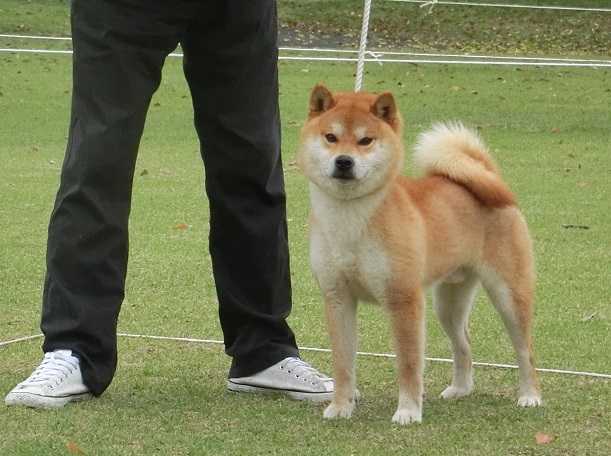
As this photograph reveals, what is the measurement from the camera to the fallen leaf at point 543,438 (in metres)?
3.45

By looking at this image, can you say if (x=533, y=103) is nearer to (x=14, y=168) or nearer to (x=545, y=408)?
(x=14, y=168)

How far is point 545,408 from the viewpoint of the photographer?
12.6ft

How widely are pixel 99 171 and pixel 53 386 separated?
2.12 ft

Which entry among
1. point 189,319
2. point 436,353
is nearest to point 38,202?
point 189,319

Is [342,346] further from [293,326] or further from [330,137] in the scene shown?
[293,326]

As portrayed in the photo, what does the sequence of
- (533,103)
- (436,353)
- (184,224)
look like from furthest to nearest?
1. (533,103)
2. (184,224)
3. (436,353)

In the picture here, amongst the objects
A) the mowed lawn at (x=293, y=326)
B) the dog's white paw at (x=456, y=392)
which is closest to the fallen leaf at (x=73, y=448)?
the mowed lawn at (x=293, y=326)

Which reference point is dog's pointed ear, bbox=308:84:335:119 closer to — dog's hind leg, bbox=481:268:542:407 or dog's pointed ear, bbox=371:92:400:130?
dog's pointed ear, bbox=371:92:400:130

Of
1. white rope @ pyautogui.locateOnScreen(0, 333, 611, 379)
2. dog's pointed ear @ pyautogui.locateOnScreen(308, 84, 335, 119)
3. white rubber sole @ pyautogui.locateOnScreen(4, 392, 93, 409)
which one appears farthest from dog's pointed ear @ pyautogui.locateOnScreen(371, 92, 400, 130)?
white rubber sole @ pyautogui.locateOnScreen(4, 392, 93, 409)

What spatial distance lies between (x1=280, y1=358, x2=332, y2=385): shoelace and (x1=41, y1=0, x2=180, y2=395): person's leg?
569mm

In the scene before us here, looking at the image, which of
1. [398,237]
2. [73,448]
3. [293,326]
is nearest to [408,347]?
[398,237]

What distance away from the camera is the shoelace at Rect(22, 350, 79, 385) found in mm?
3725

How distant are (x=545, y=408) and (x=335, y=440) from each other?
2.46 feet

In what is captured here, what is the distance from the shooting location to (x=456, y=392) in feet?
13.3
